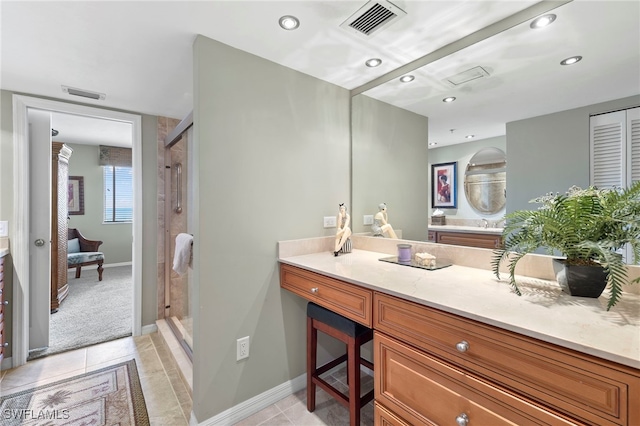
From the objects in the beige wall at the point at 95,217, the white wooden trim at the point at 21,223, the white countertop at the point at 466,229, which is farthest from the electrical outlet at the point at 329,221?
the beige wall at the point at 95,217

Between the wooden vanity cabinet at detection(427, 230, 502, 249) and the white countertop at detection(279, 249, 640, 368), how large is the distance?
0.50 feet

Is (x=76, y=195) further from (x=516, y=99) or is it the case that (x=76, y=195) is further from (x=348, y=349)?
(x=516, y=99)

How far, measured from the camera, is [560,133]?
1.40 meters

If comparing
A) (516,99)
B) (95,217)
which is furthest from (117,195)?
(516,99)

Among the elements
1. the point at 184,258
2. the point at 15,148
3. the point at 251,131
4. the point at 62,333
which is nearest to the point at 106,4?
the point at 251,131

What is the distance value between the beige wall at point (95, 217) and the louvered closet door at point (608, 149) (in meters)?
6.98

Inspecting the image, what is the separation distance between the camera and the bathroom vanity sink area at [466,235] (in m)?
1.53

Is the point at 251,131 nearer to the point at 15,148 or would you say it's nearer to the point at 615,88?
the point at 615,88

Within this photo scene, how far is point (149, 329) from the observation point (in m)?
2.89

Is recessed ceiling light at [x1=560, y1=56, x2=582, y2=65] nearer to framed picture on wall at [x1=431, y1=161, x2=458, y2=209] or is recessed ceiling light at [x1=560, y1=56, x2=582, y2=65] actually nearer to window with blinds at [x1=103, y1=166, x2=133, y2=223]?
framed picture on wall at [x1=431, y1=161, x2=458, y2=209]

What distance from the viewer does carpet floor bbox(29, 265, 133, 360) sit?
8.92 feet

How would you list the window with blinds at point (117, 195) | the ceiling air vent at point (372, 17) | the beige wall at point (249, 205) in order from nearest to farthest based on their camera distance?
the ceiling air vent at point (372, 17), the beige wall at point (249, 205), the window with blinds at point (117, 195)

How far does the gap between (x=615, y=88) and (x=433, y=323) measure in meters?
1.29

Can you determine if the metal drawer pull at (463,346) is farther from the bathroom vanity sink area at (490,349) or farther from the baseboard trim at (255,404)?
the baseboard trim at (255,404)
